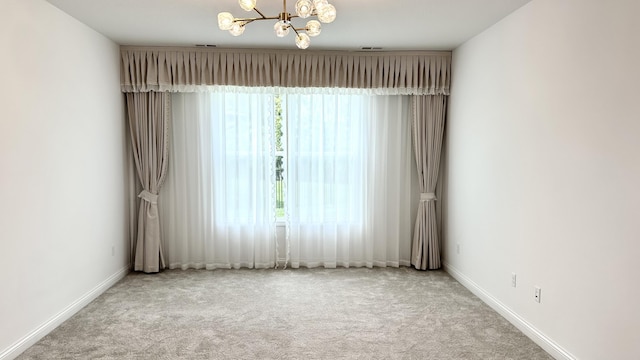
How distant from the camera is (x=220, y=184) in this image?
526 centimetres

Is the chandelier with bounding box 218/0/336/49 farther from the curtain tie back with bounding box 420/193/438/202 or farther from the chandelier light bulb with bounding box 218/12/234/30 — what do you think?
the curtain tie back with bounding box 420/193/438/202

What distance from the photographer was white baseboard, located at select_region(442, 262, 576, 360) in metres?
2.97

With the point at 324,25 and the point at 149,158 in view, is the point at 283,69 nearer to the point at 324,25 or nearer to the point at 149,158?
the point at 324,25

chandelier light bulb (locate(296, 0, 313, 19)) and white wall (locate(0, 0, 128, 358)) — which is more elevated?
chandelier light bulb (locate(296, 0, 313, 19))

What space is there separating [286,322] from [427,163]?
8.87ft

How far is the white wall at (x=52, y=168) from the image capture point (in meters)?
2.95

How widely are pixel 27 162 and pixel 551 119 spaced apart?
3861 millimetres

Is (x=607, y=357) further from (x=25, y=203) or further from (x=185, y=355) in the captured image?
(x=25, y=203)

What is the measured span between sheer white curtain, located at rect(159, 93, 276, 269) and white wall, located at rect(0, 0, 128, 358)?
0.74 m

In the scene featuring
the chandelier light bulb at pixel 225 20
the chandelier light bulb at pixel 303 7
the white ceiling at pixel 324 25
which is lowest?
the chandelier light bulb at pixel 303 7

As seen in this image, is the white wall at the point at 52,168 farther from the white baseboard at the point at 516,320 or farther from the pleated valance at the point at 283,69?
the white baseboard at the point at 516,320

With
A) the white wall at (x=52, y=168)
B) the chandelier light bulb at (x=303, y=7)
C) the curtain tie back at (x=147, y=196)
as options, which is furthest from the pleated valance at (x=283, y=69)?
the chandelier light bulb at (x=303, y=7)

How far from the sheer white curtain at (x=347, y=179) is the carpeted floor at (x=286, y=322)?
21.0 inches

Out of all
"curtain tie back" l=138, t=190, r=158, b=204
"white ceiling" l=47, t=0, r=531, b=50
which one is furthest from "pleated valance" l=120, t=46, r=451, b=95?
"curtain tie back" l=138, t=190, r=158, b=204
